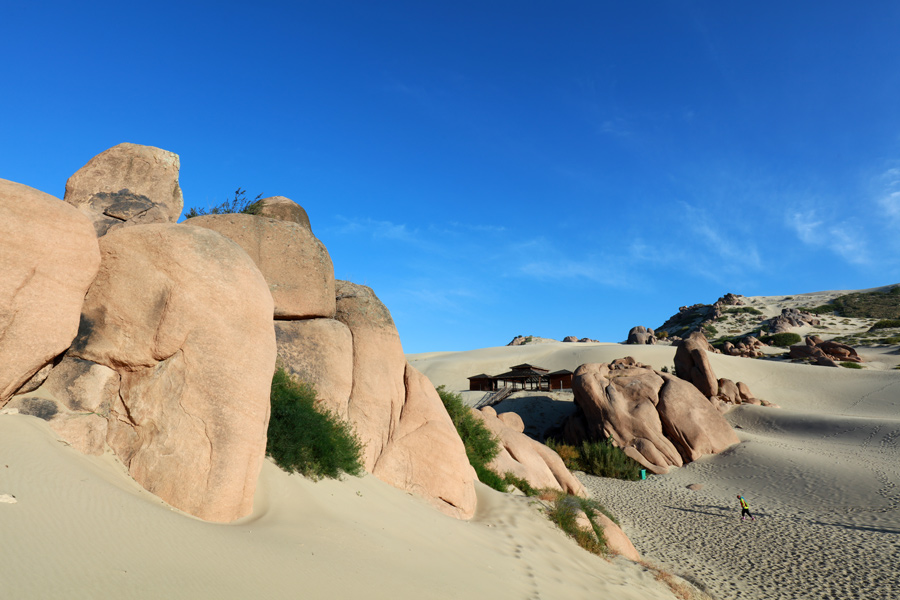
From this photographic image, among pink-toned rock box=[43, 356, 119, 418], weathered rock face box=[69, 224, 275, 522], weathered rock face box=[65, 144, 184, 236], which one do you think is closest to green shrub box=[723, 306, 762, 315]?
weathered rock face box=[65, 144, 184, 236]

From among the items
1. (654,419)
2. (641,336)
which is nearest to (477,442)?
(654,419)

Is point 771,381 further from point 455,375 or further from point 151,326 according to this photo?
point 151,326

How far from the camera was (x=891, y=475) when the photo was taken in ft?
68.9

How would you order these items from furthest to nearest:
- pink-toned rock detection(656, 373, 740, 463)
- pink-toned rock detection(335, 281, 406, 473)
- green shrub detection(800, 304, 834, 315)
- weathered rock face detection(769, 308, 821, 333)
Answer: green shrub detection(800, 304, 834, 315) → weathered rock face detection(769, 308, 821, 333) → pink-toned rock detection(656, 373, 740, 463) → pink-toned rock detection(335, 281, 406, 473)

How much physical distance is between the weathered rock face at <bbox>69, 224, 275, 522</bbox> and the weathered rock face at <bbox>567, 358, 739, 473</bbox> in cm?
2396

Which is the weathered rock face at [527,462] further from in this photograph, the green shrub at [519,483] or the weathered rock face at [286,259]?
the weathered rock face at [286,259]

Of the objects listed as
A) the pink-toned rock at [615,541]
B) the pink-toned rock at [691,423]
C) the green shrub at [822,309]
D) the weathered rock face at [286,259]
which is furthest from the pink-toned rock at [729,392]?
the green shrub at [822,309]

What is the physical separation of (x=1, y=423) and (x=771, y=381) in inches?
2004

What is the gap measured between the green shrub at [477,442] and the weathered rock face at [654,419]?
535 inches

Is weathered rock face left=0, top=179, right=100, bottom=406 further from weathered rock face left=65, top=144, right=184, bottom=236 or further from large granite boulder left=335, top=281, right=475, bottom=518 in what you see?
large granite boulder left=335, top=281, right=475, bottom=518

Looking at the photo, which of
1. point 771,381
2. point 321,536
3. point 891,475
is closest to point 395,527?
point 321,536

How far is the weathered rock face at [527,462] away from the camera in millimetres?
15906

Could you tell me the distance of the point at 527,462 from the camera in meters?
16.9

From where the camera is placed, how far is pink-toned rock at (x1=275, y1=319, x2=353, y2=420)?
9.59 meters
